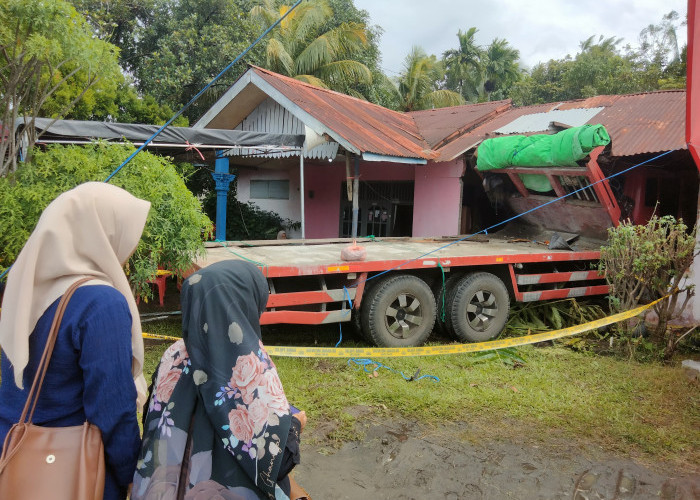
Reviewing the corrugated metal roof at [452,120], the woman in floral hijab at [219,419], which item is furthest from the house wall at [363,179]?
the woman in floral hijab at [219,419]

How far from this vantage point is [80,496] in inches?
57.6

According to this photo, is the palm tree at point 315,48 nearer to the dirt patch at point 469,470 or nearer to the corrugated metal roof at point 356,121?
the corrugated metal roof at point 356,121

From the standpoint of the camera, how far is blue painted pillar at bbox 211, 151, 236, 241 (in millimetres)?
10320

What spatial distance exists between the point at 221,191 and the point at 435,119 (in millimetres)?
5530

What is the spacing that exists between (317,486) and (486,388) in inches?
85.0

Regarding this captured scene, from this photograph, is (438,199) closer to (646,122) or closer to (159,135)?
(646,122)

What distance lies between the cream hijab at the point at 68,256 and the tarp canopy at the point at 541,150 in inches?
252

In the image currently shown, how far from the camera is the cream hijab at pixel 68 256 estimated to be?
1.48 m

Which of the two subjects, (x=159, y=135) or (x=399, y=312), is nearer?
(x=399, y=312)

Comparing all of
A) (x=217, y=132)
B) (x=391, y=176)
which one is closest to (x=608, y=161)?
(x=391, y=176)

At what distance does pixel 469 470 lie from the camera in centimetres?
347

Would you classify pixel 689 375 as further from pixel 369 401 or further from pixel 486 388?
pixel 369 401

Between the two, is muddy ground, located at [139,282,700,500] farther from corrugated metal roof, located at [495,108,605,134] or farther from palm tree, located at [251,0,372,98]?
palm tree, located at [251,0,372,98]

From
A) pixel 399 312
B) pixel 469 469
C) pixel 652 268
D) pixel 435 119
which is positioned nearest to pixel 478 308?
pixel 399 312
